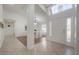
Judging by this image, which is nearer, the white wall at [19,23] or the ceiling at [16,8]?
the ceiling at [16,8]

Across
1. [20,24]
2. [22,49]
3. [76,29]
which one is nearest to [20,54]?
[22,49]

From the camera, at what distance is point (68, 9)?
1890 mm

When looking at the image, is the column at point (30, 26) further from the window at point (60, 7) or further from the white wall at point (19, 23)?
the window at point (60, 7)

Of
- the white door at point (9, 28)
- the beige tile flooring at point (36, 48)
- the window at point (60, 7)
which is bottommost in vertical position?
the beige tile flooring at point (36, 48)

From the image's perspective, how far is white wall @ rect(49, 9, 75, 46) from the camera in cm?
190

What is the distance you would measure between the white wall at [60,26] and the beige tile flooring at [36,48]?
108 millimetres

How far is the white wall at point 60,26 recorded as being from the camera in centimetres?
190

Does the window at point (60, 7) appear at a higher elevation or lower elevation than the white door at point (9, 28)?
higher

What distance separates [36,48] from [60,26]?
637mm

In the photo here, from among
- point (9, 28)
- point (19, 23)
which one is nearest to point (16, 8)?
point (19, 23)

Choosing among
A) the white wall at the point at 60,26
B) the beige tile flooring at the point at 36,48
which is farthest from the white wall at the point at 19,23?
the white wall at the point at 60,26

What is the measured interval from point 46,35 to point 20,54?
24.6 inches

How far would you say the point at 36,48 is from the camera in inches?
76.2

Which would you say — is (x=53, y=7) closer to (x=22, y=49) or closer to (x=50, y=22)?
(x=50, y=22)
